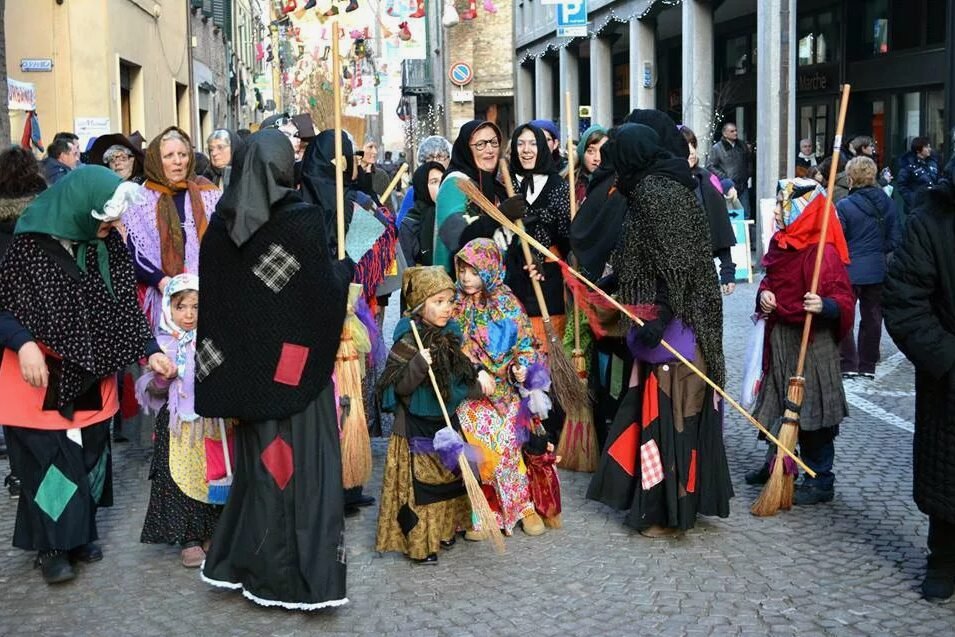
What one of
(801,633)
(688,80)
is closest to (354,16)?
(688,80)

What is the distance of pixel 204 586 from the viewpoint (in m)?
5.48

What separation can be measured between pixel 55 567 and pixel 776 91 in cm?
1603

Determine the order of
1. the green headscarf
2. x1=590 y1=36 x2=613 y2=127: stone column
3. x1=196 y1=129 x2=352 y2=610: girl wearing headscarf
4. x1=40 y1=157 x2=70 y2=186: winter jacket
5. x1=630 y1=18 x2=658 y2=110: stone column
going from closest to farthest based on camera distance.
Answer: x1=196 y1=129 x2=352 y2=610: girl wearing headscarf < the green headscarf < x1=40 y1=157 x2=70 y2=186: winter jacket < x1=630 y1=18 x2=658 y2=110: stone column < x1=590 y1=36 x2=613 y2=127: stone column

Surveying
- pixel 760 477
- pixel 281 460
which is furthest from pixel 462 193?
pixel 281 460

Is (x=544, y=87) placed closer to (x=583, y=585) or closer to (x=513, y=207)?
(x=513, y=207)

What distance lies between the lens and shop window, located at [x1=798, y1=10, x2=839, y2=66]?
76.2 feet

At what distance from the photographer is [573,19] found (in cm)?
2281

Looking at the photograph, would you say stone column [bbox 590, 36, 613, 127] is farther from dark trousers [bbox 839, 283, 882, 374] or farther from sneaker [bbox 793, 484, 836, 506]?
sneaker [bbox 793, 484, 836, 506]

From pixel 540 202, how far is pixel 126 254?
2.51 meters

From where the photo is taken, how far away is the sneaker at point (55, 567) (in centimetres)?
555

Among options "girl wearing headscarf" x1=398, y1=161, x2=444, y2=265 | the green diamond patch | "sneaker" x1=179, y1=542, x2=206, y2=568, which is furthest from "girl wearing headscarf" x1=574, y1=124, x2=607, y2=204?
the green diamond patch

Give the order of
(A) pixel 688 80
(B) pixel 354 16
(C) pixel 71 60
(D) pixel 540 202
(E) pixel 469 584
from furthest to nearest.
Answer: (B) pixel 354 16 < (A) pixel 688 80 < (C) pixel 71 60 < (D) pixel 540 202 < (E) pixel 469 584

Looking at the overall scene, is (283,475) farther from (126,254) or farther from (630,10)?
(630,10)

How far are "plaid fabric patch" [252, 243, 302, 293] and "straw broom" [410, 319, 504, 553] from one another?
0.94 m
